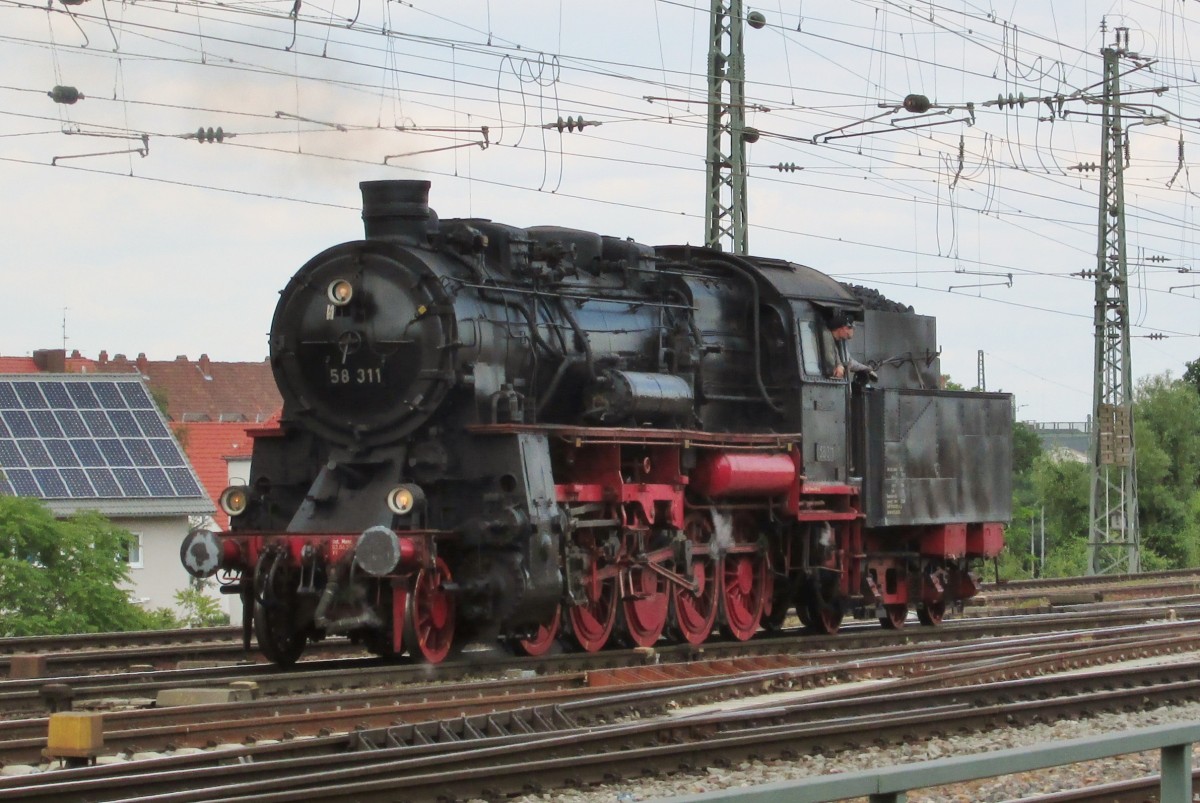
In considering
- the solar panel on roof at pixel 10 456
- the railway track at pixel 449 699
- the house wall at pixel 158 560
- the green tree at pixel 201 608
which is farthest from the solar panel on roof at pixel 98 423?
the railway track at pixel 449 699

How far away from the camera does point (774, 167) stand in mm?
24219

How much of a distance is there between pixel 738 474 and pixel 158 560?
24.3 m

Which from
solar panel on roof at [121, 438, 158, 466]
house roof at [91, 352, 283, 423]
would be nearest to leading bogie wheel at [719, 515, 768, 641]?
solar panel on roof at [121, 438, 158, 466]

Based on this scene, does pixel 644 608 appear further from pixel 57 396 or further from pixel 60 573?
pixel 57 396

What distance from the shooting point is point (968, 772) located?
497cm

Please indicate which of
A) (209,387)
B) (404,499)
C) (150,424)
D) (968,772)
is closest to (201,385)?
(209,387)

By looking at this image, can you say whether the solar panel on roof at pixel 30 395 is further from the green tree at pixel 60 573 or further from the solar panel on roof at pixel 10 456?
the green tree at pixel 60 573

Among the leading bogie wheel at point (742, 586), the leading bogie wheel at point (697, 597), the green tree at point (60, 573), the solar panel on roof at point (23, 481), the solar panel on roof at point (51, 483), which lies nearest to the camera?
the leading bogie wheel at point (697, 597)

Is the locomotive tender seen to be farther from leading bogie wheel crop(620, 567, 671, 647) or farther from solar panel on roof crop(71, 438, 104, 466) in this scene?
solar panel on roof crop(71, 438, 104, 466)

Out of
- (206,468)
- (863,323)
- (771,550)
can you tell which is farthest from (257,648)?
(206,468)

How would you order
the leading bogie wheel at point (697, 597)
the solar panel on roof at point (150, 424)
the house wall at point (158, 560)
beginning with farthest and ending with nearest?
the solar panel on roof at point (150, 424)
the house wall at point (158, 560)
the leading bogie wheel at point (697, 597)

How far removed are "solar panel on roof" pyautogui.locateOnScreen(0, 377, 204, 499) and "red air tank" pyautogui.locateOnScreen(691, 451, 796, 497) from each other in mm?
19832

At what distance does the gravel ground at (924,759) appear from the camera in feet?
30.2

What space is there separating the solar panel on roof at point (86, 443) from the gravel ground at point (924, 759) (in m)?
25.6
